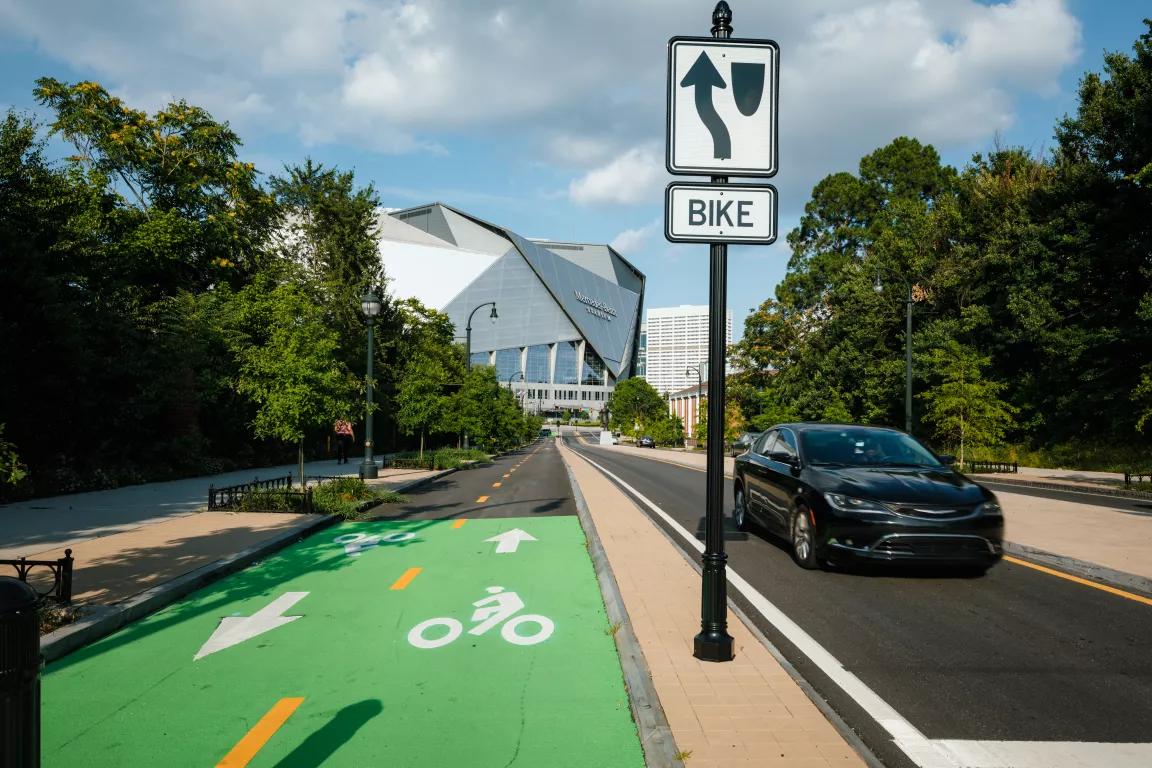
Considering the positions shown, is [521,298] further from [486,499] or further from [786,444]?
[786,444]

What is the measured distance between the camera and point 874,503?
25.5ft

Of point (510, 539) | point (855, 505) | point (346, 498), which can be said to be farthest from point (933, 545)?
point (346, 498)

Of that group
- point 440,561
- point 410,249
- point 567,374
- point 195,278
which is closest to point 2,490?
point 440,561

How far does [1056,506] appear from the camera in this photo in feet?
50.8

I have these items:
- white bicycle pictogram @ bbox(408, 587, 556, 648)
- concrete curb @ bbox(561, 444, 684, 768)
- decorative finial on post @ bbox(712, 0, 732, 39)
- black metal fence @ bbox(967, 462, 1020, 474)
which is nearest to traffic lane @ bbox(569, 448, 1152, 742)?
concrete curb @ bbox(561, 444, 684, 768)

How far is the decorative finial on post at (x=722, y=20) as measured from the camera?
550 cm

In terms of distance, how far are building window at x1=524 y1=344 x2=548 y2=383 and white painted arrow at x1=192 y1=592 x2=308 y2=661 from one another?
138m

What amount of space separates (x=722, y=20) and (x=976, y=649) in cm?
504

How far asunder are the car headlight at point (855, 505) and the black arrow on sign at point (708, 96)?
13.9ft

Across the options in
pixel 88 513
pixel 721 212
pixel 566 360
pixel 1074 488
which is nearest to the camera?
pixel 721 212

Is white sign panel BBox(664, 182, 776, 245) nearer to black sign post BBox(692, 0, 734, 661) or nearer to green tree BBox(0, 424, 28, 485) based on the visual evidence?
black sign post BBox(692, 0, 734, 661)

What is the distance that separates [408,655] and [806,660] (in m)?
2.89

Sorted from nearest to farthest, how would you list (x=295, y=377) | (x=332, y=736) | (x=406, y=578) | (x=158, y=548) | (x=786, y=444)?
(x=332, y=736), (x=406, y=578), (x=158, y=548), (x=786, y=444), (x=295, y=377)

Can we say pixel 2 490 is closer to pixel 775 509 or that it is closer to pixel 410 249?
pixel 775 509
